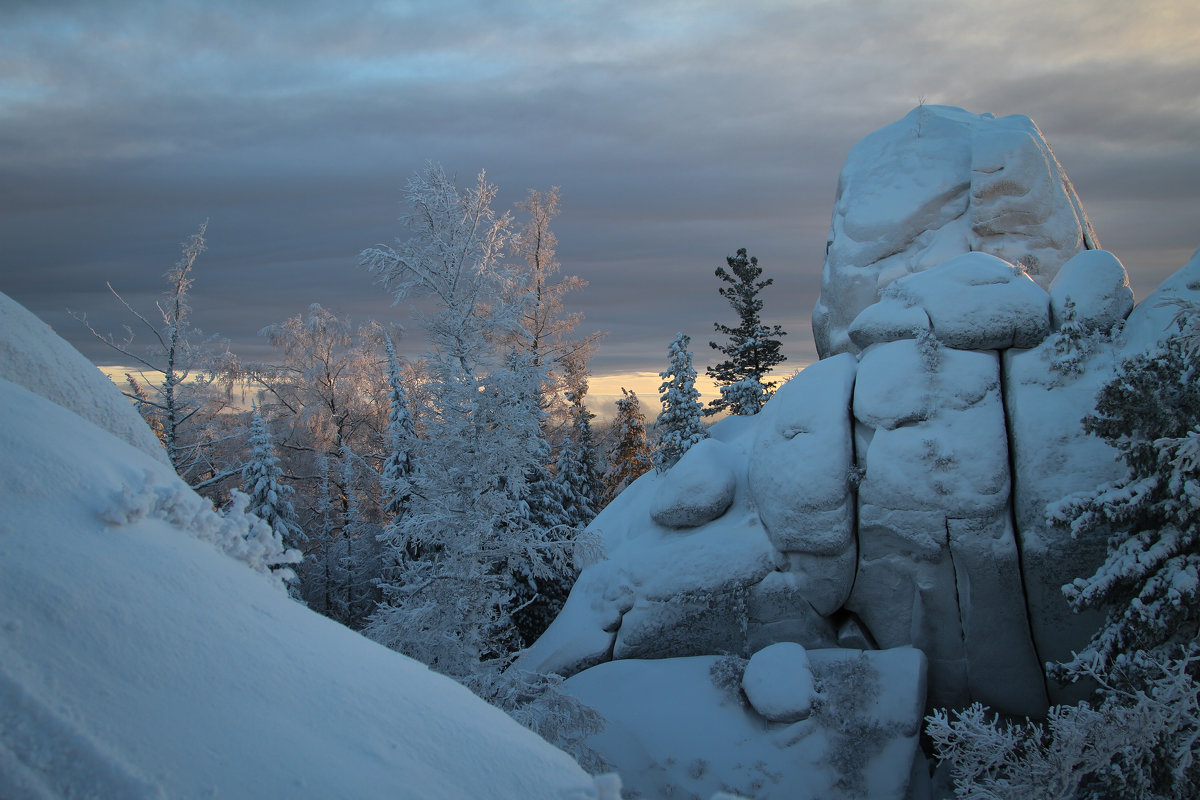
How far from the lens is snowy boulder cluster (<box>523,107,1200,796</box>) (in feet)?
43.7

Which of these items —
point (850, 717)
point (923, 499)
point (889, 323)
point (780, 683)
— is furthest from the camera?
point (889, 323)

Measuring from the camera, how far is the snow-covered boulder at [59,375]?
5.04 meters

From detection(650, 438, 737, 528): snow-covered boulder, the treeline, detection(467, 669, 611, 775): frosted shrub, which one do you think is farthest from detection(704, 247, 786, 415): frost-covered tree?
detection(467, 669, 611, 775): frosted shrub

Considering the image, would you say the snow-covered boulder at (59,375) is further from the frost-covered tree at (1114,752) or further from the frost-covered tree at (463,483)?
the frost-covered tree at (1114,752)

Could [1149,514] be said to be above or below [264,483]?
above

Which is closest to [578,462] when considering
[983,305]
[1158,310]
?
[983,305]

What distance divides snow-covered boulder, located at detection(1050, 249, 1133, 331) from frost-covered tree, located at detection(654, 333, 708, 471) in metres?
9.47

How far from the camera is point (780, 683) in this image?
13.4 meters

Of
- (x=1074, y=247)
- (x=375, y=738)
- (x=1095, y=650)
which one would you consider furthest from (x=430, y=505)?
(x=1074, y=247)

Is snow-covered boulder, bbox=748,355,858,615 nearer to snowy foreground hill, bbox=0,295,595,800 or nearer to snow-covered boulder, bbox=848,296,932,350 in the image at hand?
snow-covered boulder, bbox=848,296,932,350

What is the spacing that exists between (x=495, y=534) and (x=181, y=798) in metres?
10.0

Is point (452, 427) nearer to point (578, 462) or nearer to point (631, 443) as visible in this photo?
point (578, 462)

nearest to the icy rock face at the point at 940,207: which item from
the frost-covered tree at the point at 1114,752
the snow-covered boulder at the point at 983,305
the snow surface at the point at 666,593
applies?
the snow-covered boulder at the point at 983,305

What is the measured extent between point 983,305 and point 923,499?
419cm
